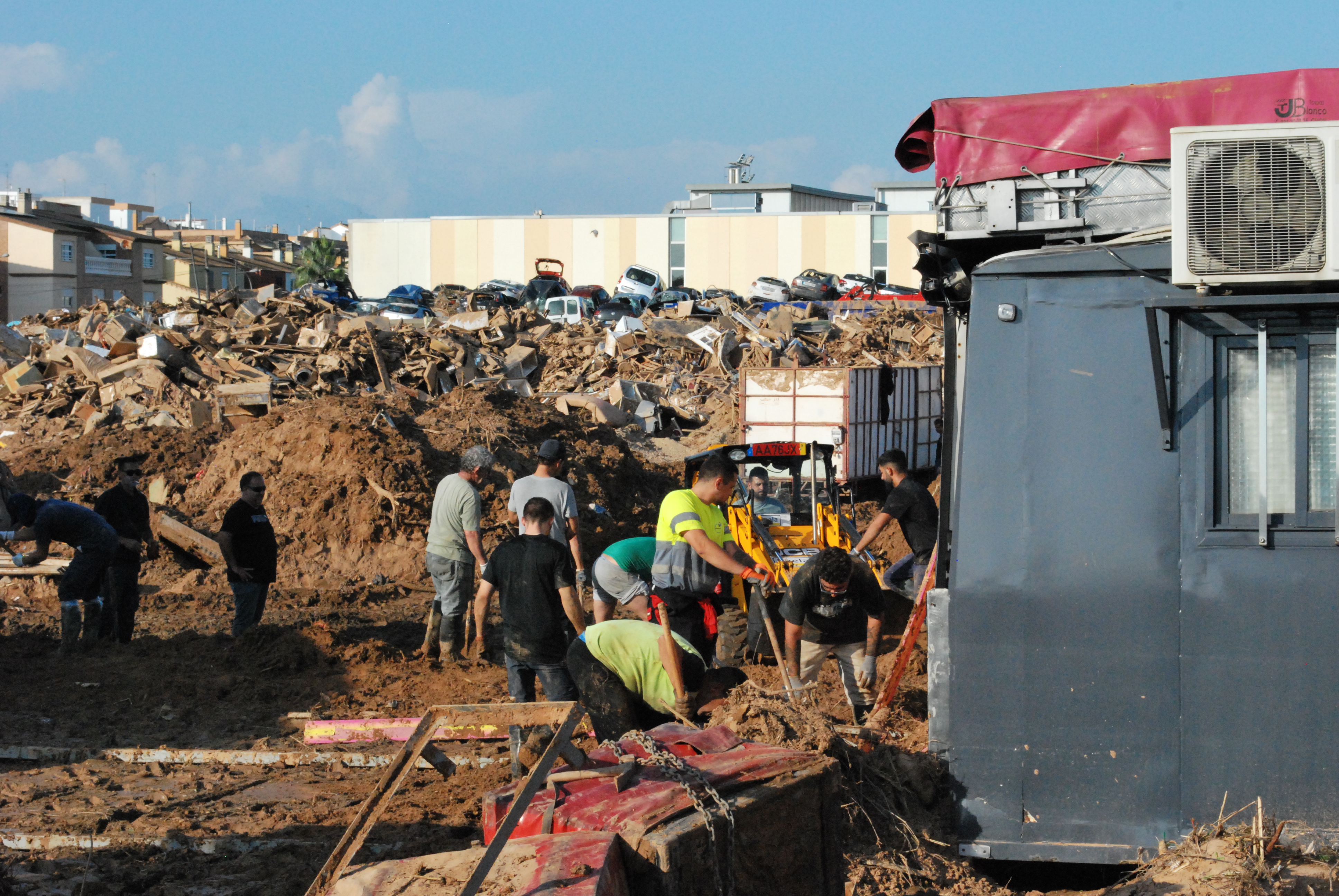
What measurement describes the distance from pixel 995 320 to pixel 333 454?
1146 centimetres

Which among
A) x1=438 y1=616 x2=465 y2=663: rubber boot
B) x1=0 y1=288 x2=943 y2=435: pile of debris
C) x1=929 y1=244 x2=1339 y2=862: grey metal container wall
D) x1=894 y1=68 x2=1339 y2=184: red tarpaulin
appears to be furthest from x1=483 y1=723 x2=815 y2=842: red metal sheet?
x1=0 y1=288 x2=943 y2=435: pile of debris

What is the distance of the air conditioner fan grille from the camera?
13.8 feet

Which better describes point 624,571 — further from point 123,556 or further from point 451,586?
point 123,556

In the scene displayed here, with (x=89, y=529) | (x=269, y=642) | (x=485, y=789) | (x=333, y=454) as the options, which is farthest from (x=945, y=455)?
(x=333, y=454)

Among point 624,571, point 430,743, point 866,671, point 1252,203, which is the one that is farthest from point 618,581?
point 1252,203

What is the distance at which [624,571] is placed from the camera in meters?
7.63

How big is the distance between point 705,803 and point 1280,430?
8.64 feet

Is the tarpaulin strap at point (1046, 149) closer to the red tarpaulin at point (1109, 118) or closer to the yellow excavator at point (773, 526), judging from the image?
the red tarpaulin at point (1109, 118)

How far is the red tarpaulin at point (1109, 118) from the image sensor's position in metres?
4.91

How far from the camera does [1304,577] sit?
438cm

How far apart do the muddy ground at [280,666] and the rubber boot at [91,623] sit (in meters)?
0.17

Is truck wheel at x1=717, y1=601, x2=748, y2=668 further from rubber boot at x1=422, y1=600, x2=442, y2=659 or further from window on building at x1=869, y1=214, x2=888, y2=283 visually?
window on building at x1=869, y1=214, x2=888, y2=283

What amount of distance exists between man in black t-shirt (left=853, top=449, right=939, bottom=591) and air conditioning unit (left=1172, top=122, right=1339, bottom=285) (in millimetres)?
4332

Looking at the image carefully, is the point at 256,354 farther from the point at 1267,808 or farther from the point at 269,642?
the point at 1267,808
